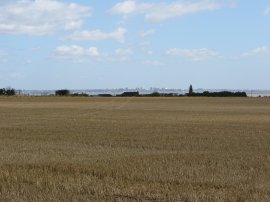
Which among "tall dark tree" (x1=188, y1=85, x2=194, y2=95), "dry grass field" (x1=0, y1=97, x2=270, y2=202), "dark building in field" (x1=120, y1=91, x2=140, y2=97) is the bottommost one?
"dry grass field" (x1=0, y1=97, x2=270, y2=202)

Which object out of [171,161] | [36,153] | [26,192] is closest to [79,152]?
[36,153]

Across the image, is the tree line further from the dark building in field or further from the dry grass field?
the dry grass field

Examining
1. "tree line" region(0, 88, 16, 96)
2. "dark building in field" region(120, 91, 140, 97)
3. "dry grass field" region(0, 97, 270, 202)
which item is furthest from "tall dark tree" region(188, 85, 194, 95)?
"dry grass field" region(0, 97, 270, 202)

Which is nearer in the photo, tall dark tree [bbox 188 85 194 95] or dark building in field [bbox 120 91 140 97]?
dark building in field [bbox 120 91 140 97]

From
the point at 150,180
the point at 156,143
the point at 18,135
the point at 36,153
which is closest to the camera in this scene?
the point at 150,180

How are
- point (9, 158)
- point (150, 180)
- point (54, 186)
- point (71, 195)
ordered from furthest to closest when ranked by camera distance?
1. point (9, 158)
2. point (150, 180)
3. point (54, 186)
4. point (71, 195)

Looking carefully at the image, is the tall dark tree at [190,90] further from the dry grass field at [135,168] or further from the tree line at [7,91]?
the dry grass field at [135,168]

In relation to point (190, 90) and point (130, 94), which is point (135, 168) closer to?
point (130, 94)

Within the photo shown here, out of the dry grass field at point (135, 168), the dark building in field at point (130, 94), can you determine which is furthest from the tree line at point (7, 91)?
the dry grass field at point (135, 168)

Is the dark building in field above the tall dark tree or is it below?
below

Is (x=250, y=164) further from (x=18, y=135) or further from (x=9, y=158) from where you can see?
(x=18, y=135)

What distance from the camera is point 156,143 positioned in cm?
2277

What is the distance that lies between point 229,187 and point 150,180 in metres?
1.96

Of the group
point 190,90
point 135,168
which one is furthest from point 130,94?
point 135,168
